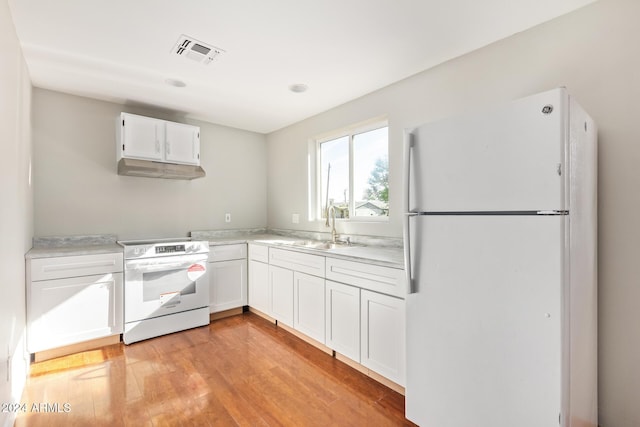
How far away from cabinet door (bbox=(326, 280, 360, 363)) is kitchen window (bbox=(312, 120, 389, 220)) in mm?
902

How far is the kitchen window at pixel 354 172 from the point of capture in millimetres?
2971

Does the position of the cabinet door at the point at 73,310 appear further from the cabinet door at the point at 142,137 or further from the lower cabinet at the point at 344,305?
the lower cabinet at the point at 344,305

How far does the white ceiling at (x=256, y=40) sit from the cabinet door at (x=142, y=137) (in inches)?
10.5

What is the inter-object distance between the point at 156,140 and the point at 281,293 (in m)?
2.02

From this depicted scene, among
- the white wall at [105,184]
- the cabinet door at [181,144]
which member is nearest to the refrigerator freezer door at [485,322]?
the cabinet door at [181,144]

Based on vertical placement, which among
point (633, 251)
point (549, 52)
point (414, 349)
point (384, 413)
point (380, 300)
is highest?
point (549, 52)

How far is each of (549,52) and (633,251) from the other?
1224 millimetres

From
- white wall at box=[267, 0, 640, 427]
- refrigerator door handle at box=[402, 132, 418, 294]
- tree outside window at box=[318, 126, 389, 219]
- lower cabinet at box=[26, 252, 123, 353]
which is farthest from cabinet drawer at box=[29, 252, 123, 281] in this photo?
white wall at box=[267, 0, 640, 427]

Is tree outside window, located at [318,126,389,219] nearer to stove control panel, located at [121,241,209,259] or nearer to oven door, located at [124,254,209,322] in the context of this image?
stove control panel, located at [121,241,209,259]

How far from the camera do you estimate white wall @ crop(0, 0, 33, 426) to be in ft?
5.18

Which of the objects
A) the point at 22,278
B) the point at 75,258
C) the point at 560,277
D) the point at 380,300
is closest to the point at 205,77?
the point at 75,258

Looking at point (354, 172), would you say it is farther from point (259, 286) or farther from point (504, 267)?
point (504, 267)

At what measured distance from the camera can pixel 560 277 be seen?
115cm

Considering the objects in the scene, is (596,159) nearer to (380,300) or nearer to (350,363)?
(380,300)
